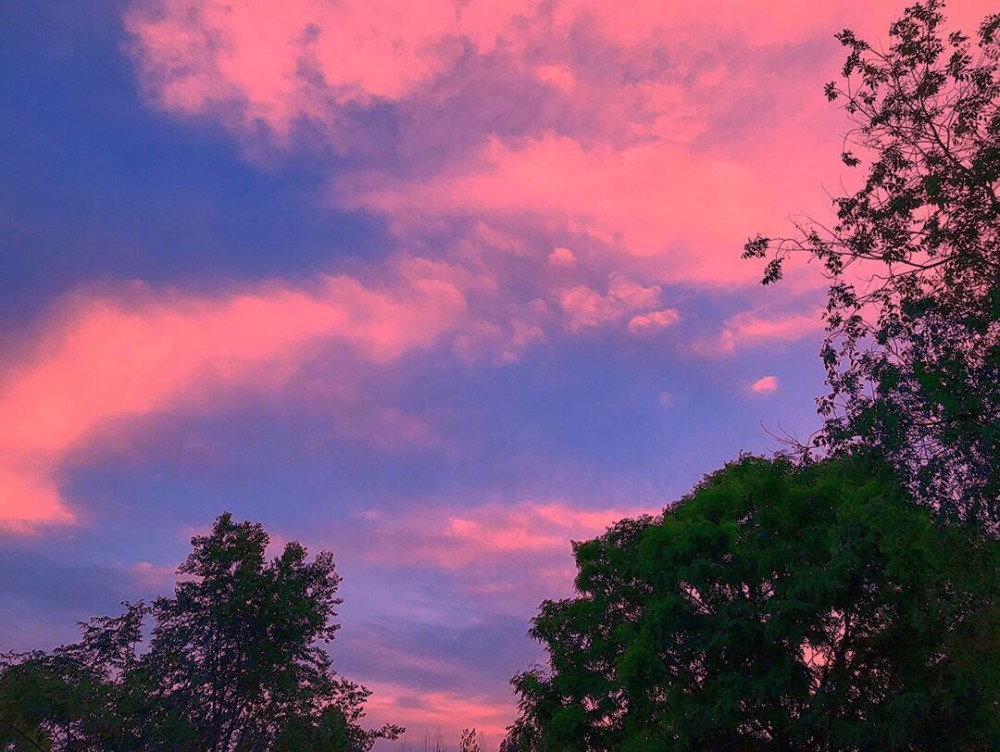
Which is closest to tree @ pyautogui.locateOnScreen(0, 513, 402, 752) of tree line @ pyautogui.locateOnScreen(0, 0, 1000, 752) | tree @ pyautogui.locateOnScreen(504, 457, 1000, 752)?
tree line @ pyautogui.locateOnScreen(0, 0, 1000, 752)

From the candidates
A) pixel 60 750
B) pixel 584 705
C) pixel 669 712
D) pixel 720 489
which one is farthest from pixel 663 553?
pixel 60 750

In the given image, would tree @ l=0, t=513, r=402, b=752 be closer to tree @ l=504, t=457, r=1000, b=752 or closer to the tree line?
the tree line

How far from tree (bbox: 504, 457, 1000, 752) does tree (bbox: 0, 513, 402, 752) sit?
17.0 m

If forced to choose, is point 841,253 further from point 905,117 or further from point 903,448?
point 903,448

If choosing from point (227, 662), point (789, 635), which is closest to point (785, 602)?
point (789, 635)

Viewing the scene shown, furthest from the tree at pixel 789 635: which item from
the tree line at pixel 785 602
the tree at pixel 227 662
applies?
the tree at pixel 227 662

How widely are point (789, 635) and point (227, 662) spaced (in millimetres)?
27234

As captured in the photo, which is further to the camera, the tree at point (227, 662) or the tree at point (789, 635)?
the tree at point (227, 662)

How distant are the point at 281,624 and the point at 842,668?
86.0 ft

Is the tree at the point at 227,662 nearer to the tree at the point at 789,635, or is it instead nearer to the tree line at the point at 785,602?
the tree line at the point at 785,602

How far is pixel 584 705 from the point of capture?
107ft

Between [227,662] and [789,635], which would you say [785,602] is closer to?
[789,635]

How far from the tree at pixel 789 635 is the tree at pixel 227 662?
17.0 m

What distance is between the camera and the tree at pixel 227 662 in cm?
3856
